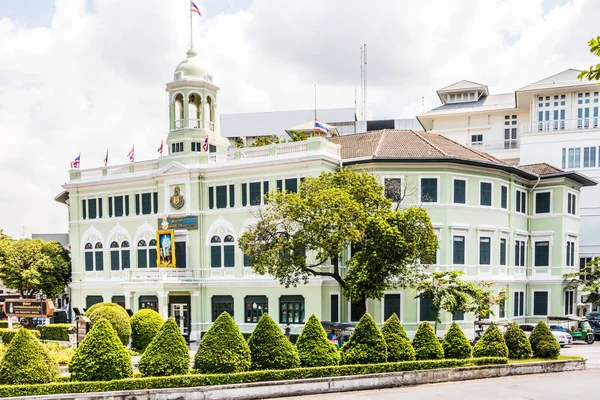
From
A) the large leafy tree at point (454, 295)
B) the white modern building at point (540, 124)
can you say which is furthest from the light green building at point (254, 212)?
the white modern building at point (540, 124)

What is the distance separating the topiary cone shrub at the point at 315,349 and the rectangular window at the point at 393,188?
657 inches

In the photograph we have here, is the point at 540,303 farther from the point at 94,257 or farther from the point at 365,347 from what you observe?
the point at 94,257

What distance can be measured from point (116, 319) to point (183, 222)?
496 inches

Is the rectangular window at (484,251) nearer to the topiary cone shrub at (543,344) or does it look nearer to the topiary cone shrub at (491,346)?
the topiary cone shrub at (543,344)

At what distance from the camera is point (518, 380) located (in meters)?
24.0

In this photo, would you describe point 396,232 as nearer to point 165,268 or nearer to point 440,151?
point 440,151

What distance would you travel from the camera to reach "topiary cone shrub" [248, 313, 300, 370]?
21672mm

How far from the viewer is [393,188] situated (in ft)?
127

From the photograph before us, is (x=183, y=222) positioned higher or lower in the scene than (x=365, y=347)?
higher

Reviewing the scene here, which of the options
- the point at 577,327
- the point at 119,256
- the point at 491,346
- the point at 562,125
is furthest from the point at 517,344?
the point at 562,125

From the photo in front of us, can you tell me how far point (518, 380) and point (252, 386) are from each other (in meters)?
10.2

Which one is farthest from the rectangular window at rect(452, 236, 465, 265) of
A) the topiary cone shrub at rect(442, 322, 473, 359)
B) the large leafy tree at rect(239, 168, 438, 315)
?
the topiary cone shrub at rect(442, 322, 473, 359)

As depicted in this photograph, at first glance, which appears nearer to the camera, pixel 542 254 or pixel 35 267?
pixel 542 254

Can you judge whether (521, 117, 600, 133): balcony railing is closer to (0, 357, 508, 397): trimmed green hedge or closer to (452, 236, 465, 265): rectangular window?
(452, 236, 465, 265): rectangular window
